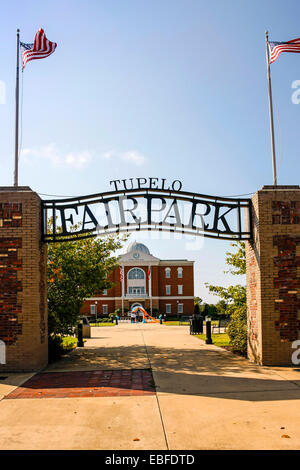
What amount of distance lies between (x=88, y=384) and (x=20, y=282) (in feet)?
11.0

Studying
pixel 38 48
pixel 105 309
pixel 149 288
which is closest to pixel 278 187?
pixel 38 48

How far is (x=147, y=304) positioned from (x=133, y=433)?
6388cm

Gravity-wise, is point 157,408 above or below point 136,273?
below

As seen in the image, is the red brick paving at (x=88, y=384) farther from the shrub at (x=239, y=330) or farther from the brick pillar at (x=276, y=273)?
the shrub at (x=239, y=330)

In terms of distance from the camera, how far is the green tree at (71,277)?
45.3ft

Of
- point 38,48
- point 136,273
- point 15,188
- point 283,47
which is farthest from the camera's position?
point 136,273

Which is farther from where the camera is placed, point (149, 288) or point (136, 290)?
point (136, 290)

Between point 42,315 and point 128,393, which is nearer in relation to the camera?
point 128,393

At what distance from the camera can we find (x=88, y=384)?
28.9 ft

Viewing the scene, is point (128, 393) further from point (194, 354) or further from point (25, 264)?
point (194, 354)

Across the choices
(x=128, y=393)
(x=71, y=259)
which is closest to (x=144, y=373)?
(x=128, y=393)

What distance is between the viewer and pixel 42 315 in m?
11.4

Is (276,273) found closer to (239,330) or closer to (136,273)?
(239,330)

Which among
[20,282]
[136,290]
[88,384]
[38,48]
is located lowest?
[88,384]
